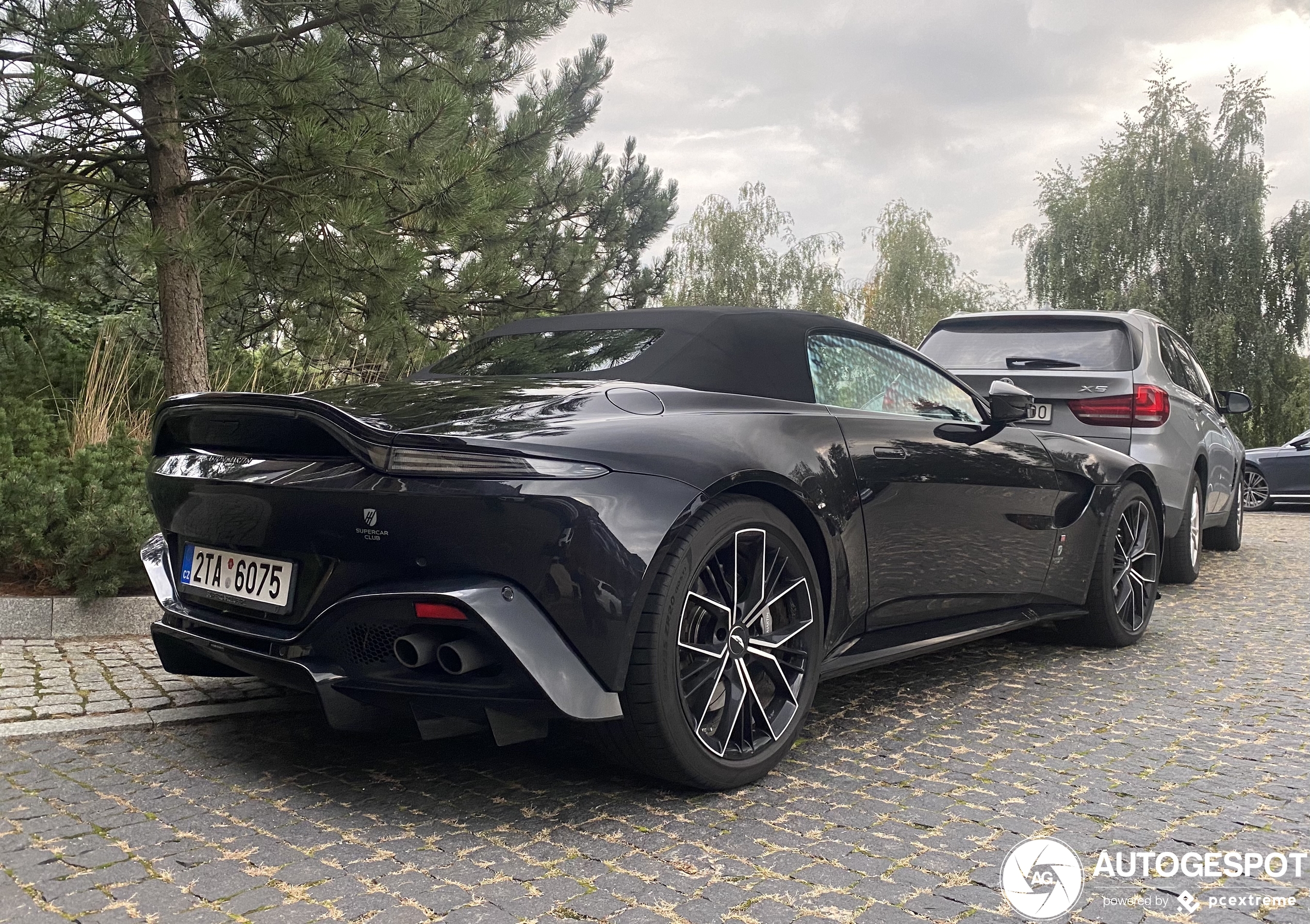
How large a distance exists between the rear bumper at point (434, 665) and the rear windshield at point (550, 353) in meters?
1.04

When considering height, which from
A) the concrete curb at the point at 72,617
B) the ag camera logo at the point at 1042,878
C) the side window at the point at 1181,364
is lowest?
the ag camera logo at the point at 1042,878

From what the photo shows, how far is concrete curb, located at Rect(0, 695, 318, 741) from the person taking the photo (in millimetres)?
3691

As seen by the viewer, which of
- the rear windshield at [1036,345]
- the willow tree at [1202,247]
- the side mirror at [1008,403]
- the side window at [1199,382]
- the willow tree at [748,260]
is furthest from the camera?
the willow tree at [748,260]

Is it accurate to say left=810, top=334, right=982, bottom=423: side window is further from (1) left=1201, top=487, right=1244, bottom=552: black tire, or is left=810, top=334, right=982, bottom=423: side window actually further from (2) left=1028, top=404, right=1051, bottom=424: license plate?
(1) left=1201, top=487, right=1244, bottom=552: black tire

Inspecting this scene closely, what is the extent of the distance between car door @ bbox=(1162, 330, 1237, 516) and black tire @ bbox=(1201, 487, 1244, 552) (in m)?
0.62

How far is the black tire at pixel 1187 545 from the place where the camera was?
7.57 metres

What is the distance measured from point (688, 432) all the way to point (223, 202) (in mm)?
5948

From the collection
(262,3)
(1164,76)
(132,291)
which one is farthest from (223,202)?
(1164,76)

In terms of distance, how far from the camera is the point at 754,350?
365 centimetres

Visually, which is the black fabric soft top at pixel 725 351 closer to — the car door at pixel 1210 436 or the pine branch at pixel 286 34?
the pine branch at pixel 286 34

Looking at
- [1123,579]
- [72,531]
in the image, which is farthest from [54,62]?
[1123,579]

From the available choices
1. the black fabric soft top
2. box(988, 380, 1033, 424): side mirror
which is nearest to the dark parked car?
box(988, 380, 1033, 424): side mirror

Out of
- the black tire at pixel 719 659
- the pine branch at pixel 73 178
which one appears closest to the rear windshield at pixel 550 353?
the black tire at pixel 719 659

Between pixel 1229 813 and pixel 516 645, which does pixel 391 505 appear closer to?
pixel 516 645
